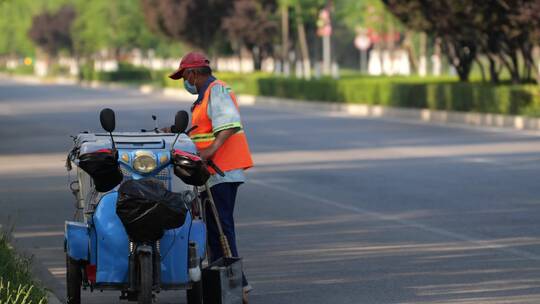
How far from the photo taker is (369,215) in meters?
15.5

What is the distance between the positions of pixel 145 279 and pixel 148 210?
0.37 m

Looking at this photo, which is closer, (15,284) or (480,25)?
(15,284)

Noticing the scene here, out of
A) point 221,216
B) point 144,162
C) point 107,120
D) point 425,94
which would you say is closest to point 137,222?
point 144,162

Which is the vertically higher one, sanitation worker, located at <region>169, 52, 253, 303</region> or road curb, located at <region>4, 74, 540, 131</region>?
sanitation worker, located at <region>169, 52, 253, 303</region>

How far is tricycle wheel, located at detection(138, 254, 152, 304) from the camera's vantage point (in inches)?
321

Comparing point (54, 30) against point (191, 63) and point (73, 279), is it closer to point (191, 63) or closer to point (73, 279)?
point (191, 63)

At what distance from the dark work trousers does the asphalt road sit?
2.17 ft

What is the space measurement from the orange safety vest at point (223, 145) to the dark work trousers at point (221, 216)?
0.14 metres

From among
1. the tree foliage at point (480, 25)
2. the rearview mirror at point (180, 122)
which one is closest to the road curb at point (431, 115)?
the tree foliage at point (480, 25)

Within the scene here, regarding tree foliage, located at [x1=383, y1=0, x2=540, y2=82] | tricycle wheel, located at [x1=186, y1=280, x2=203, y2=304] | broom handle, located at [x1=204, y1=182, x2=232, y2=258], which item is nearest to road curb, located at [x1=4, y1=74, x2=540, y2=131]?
tree foliage, located at [x1=383, y1=0, x2=540, y2=82]

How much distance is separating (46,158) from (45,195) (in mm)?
6989

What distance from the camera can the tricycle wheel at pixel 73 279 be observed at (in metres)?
8.69

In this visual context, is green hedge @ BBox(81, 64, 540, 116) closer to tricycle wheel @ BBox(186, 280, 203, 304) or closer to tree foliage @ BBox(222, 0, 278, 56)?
tree foliage @ BBox(222, 0, 278, 56)

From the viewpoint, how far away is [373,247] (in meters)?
12.9
